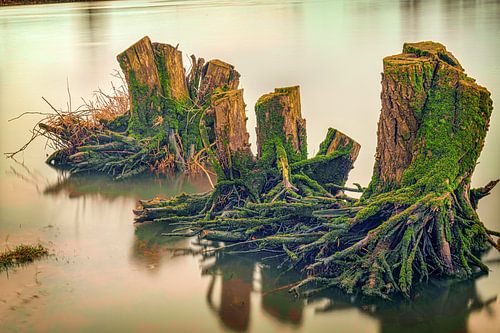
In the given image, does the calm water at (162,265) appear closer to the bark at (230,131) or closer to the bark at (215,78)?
the bark at (230,131)

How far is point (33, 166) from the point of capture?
11883 mm

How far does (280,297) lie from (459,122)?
185 cm

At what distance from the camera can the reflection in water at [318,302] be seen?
21.4ft

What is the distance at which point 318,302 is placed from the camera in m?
6.82

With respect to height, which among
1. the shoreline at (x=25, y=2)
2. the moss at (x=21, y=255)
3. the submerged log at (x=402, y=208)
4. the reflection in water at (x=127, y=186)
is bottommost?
the shoreline at (x=25, y=2)

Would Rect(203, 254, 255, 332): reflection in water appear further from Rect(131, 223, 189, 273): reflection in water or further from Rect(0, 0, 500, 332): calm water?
Rect(131, 223, 189, 273): reflection in water

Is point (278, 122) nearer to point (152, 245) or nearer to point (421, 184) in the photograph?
point (152, 245)

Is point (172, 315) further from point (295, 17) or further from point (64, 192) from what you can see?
point (295, 17)

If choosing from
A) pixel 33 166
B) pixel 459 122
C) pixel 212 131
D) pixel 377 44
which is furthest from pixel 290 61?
pixel 459 122

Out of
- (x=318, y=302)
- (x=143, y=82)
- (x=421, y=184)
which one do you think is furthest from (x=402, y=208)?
(x=143, y=82)

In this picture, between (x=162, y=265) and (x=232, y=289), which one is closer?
(x=232, y=289)

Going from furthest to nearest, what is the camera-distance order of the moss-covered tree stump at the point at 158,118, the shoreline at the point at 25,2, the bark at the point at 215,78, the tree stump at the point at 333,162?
1. the shoreline at the point at 25,2
2. the moss-covered tree stump at the point at 158,118
3. the bark at the point at 215,78
4. the tree stump at the point at 333,162

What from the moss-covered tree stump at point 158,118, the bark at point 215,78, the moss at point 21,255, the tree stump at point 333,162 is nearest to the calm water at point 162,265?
the moss at point 21,255

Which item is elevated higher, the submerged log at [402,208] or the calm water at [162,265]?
the submerged log at [402,208]
